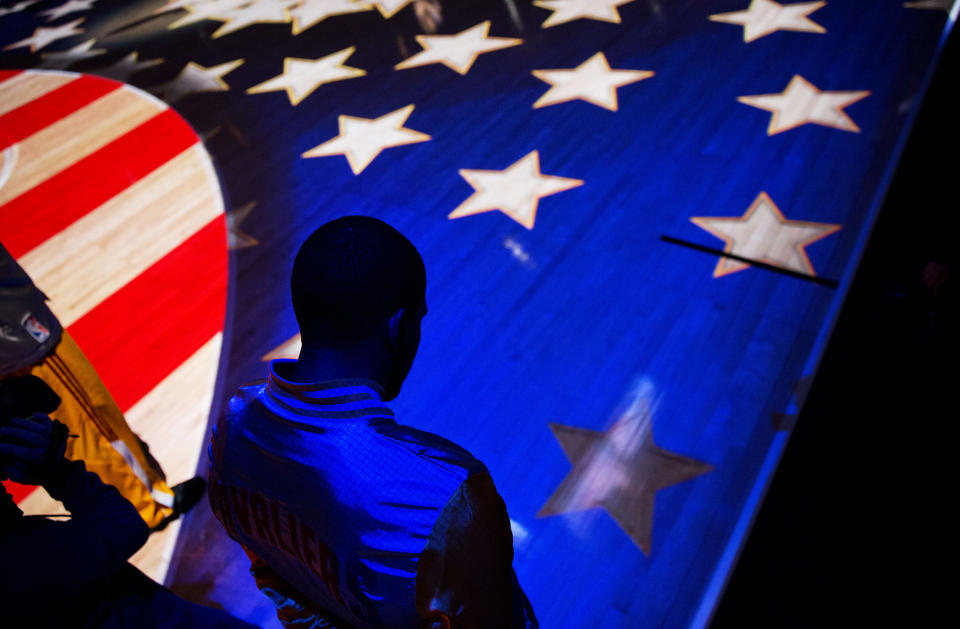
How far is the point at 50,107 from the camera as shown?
15.9 ft

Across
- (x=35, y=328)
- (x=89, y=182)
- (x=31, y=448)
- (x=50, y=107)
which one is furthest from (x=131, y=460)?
(x=50, y=107)

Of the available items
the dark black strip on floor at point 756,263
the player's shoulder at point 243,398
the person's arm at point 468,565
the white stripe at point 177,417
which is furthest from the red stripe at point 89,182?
the person's arm at point 468,565

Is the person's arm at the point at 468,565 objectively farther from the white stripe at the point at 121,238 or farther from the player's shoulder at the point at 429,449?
the white stripe at the point at 121,238

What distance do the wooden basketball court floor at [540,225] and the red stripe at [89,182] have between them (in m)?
0.02

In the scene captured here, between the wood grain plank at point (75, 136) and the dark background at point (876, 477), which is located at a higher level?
the wood grain plank at point (75, 136)

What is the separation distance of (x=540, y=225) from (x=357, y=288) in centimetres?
216

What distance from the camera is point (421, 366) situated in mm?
2430

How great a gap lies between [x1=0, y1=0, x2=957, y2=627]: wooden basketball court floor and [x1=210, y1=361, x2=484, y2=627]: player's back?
1.10 m

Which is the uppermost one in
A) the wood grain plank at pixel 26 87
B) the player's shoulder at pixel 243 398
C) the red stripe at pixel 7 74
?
the red stripe at pixel 7 74

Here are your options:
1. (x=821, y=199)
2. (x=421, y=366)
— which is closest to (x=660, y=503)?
(x=421, y=366)

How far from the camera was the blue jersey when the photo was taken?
74cm

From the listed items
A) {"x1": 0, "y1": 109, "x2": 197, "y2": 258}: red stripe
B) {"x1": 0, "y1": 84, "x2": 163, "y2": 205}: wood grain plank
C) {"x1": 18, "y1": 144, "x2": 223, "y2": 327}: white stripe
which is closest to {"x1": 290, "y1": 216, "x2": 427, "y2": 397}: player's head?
{"x1": 18, "y1": 144, "x2": 223, "y2": 327}: white stripe

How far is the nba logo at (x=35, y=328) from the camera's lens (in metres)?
1.48

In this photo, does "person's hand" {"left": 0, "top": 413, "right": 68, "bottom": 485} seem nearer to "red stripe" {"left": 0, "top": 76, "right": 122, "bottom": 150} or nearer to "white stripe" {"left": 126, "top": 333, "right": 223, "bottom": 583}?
"white stripe" {"left": 126, "top": 333, "right": 223, "bottom": 583}
